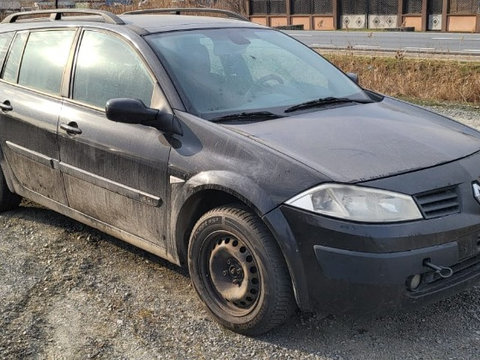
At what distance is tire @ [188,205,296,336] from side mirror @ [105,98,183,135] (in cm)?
58

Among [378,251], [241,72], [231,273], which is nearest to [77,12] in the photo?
[241,72]

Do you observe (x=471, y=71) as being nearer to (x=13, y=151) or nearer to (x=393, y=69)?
(x=393, y=69)

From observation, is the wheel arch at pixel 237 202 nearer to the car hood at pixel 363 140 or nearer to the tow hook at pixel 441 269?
the car hood at pixel 363 140

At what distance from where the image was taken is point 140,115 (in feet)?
11.6

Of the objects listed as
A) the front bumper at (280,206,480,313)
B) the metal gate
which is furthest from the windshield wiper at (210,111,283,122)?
the metal gate

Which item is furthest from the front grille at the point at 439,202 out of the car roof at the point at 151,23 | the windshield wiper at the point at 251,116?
the car roof at the point at 151,23

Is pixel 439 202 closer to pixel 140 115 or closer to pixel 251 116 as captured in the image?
pixel 251 116

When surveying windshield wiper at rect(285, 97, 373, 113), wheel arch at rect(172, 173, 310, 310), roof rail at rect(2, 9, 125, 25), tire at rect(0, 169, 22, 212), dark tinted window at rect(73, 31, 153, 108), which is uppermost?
roof rail at rect(2, 9, 125, 25)

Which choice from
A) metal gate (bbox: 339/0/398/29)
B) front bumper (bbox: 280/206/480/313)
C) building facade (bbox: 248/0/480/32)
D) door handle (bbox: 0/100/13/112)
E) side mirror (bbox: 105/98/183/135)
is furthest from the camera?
metal gate (bbox: 339/0/398/29)

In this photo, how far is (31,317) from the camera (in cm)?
363

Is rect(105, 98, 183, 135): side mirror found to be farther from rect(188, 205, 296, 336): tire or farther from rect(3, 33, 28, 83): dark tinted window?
rect(3, 33, 28, 83): dark tinted window

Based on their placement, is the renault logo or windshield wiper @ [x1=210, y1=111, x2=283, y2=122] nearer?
the renault logo

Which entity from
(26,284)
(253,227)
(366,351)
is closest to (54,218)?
(26,284)

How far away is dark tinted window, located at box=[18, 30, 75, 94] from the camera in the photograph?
4.52 metres
